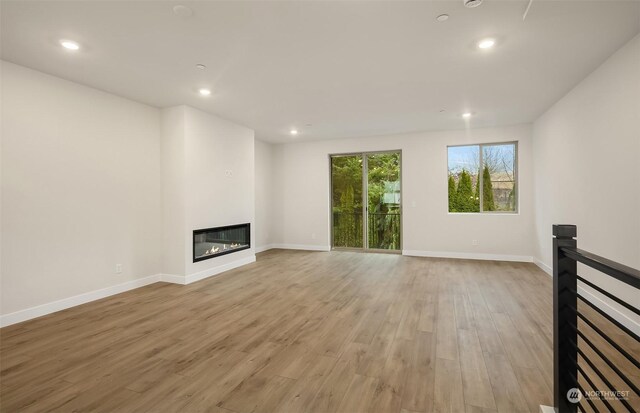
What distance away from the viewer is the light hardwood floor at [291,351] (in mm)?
1897

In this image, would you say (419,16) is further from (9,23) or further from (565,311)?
(9,23)

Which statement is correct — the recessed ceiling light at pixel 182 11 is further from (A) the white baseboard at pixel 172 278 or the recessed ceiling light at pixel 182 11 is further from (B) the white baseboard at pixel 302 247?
(B) the white baseboard at pixel 302 247

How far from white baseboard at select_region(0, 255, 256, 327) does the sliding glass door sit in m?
2.74

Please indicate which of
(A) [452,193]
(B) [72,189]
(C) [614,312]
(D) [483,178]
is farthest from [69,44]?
(D) [483,178]

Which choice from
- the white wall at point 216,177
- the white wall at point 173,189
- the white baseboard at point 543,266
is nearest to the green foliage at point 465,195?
the white baseboard at point 543,266

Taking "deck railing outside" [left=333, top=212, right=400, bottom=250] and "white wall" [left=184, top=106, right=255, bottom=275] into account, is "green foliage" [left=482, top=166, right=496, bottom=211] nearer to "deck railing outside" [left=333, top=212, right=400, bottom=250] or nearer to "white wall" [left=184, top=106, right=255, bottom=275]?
"deck railing outside" [left=333, top=212, right=400, bottom=250]

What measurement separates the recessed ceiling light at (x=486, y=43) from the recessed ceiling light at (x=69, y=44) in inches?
148

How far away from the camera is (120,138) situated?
4.16 m

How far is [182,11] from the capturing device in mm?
2326

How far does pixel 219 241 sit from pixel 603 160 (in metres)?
5.29

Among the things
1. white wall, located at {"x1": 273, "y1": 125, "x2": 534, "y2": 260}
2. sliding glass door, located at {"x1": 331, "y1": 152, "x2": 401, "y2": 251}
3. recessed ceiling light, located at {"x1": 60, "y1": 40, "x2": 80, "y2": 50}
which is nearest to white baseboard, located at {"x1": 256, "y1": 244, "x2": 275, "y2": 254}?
white wall, located at {"x1": 273, "y1": 125, "x2": 534, "y2": 260}

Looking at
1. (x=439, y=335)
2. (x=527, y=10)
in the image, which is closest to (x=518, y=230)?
(x=439, y=335)

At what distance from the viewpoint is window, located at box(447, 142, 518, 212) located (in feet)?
19.8

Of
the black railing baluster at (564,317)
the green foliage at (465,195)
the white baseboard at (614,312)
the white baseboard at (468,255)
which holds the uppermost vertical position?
the green foliage at (465,195)
